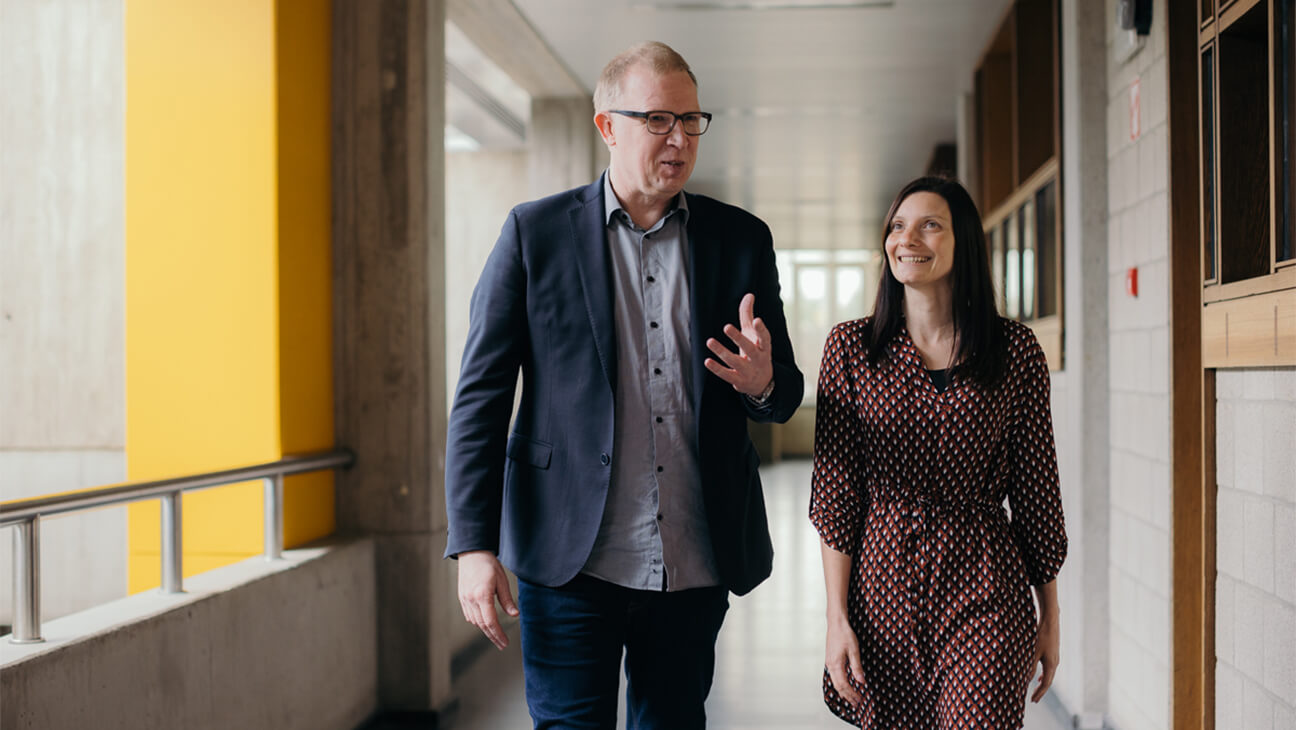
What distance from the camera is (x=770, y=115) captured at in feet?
27.4

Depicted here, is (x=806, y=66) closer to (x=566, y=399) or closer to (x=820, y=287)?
(x=566, y=399)

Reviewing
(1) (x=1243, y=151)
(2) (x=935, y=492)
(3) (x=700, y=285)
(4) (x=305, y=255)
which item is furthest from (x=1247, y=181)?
(4) (x=305, y=255)

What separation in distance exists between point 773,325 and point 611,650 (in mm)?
586

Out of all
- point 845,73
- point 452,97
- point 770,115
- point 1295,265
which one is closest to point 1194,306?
point 1295,265

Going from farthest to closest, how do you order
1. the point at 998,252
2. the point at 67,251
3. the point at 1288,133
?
the point at 998,252, the point at 67,251, the point at 1288,133

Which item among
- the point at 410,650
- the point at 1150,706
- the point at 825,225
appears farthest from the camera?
the point at 825,225

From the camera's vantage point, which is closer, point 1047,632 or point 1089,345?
point 1047,632

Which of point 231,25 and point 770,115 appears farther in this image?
point 770,115

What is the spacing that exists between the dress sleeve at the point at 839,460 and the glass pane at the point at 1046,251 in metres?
2.69

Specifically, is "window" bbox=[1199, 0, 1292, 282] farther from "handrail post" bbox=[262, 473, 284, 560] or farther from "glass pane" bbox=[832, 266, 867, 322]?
"glass pane" bbox=[832, 266, 867, 322]

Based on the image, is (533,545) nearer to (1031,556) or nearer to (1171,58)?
(1031,556)

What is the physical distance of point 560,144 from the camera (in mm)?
7242

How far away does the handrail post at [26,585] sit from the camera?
6.97ft

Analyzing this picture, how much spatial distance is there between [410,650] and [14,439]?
7.80 ft
